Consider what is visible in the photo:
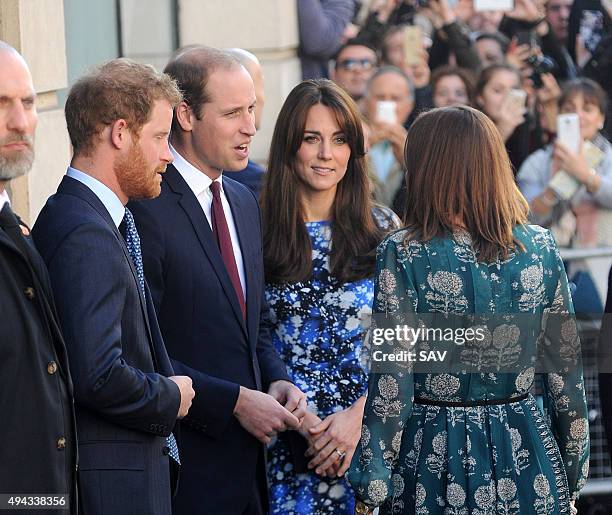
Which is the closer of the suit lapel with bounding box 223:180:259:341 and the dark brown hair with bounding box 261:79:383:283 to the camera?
the suit lapel with bounding box 223:180:259:341

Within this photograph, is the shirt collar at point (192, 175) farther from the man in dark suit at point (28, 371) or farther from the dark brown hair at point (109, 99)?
the man in dark suit at point (28, 371)

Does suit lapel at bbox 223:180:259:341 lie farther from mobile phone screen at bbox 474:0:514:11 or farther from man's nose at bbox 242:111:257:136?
mobile phone screen at bbox 474:0:514:11

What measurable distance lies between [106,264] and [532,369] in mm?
1320

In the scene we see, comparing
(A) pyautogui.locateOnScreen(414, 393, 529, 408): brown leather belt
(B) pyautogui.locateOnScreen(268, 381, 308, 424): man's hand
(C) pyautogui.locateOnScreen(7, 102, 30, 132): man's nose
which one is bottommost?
(B) pyautogui.locateOnScreen(268, 381, 308, 424): man's hand

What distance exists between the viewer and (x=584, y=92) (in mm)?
8617

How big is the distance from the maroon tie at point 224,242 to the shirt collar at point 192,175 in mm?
53

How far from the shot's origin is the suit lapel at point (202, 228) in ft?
12.8

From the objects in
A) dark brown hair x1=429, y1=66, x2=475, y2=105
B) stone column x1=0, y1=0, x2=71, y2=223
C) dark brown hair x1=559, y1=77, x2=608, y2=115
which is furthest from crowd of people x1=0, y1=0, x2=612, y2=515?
dark brown hair x1=559, y1=77, x2=608, y2=115

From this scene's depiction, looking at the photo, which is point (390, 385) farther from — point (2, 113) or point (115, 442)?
point (2, 113)

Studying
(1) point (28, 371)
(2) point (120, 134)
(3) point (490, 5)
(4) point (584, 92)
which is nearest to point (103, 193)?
(2) point (120, 134)

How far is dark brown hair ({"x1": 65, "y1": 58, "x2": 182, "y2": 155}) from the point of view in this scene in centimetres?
329

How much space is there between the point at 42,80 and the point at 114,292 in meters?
2.29

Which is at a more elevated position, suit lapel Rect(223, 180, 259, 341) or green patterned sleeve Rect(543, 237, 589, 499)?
suit lapel Rect(223, 180, 259, 341)

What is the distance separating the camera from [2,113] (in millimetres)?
3045
